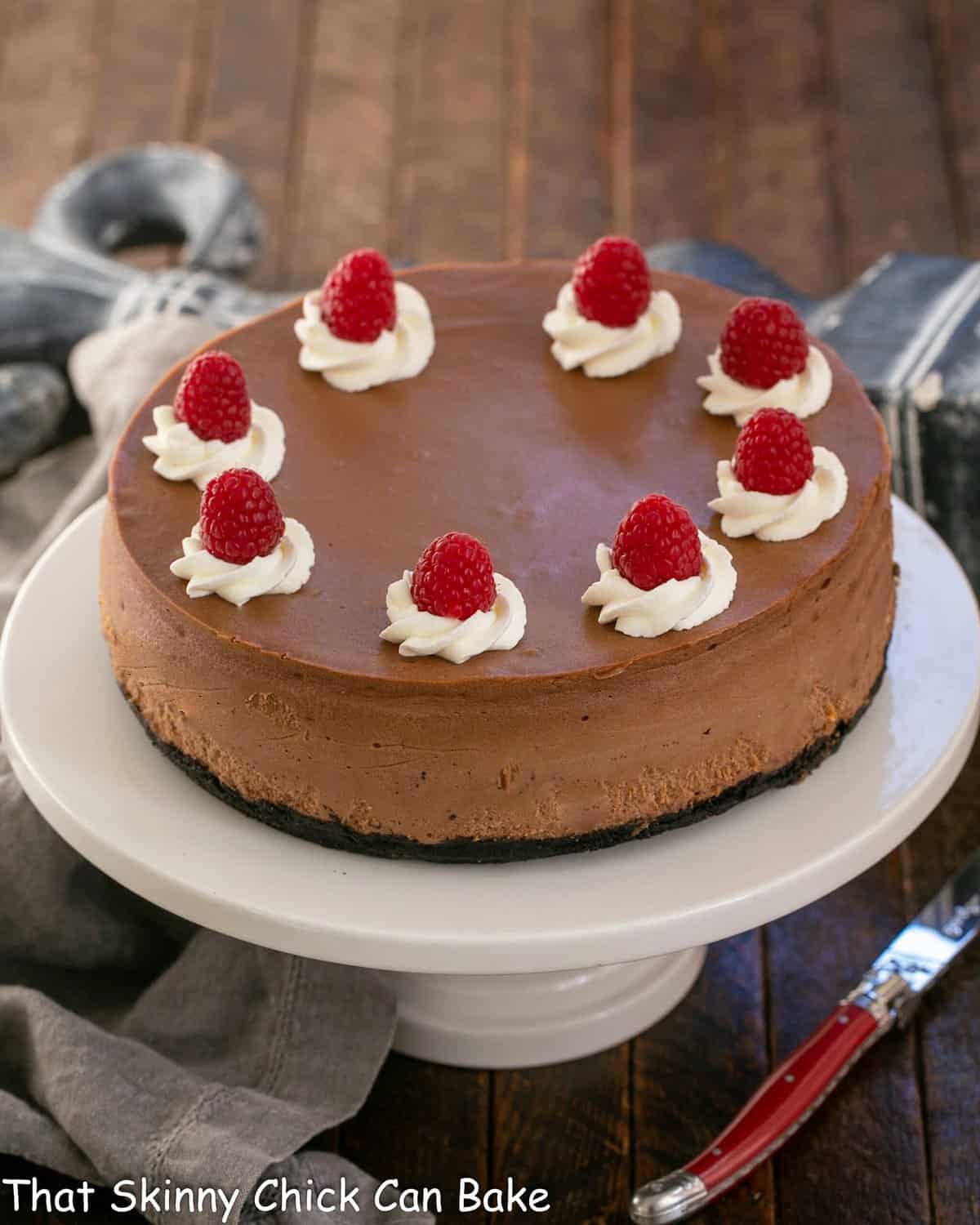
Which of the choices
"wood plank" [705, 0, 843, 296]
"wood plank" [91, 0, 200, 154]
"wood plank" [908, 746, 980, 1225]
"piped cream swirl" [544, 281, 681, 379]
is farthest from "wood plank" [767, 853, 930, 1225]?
"wood plank" [91, 0, 200, 154]

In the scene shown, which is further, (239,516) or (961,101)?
(961,101)

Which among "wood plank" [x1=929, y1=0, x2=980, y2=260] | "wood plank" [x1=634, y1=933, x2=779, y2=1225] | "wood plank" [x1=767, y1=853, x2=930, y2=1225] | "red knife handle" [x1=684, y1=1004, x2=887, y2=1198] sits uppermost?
"wood plank" [x1=929, y1=0, x2=980, y2=260]

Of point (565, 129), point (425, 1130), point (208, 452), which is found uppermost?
point (208, 452)

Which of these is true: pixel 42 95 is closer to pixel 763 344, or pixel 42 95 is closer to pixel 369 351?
pixel 369 351

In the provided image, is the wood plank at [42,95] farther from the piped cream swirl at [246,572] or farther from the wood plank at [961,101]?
the piped cream swirl at [246,572]

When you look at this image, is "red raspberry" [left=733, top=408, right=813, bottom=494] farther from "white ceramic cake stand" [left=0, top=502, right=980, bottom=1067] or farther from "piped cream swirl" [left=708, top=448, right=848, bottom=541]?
"white ceramic cake stand" [left=0, top=502, right=980, bottom=1067]

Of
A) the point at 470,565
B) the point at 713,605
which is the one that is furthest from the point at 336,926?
the point at 713,605

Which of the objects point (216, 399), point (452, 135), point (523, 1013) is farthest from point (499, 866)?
point (452, 135)

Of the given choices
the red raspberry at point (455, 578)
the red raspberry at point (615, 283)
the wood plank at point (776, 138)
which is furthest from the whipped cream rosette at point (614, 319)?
the wood plank at point (776, 138)
